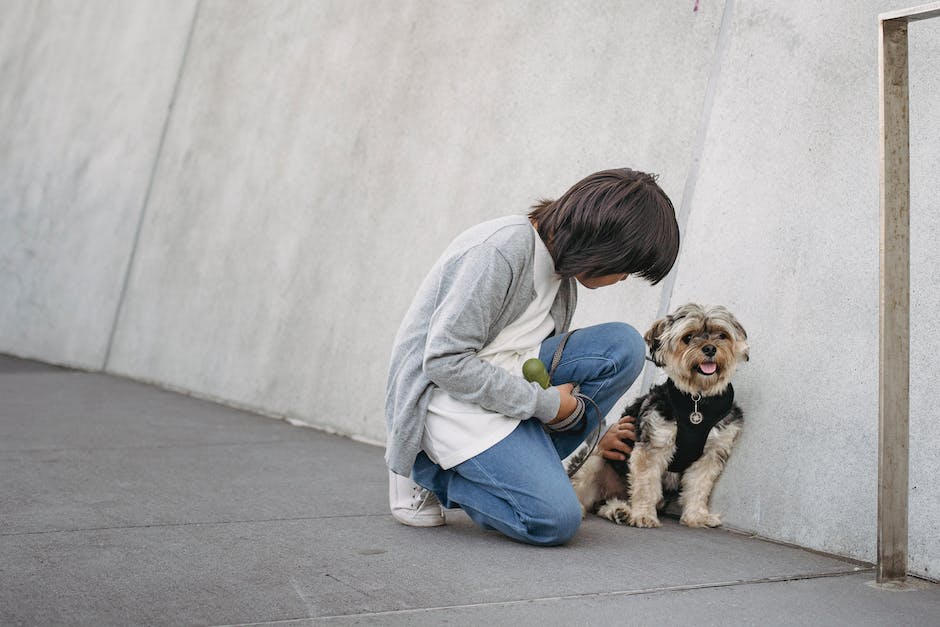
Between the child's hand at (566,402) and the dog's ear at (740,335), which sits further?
the dog's ear at (740,335)

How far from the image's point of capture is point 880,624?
217 centimetres

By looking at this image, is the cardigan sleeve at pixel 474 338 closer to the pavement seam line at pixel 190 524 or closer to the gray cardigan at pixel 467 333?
the gray cardigan at pixel 467 333

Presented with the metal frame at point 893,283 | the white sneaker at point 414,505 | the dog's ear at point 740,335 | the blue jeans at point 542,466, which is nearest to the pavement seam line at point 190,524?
the white sneaker at point 414,505

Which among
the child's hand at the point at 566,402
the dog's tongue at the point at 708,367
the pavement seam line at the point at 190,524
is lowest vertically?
the pavement seam line at the point at 190,524

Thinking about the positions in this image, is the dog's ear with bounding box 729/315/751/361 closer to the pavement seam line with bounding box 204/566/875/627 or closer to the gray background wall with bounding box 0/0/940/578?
the gray background wall with bounding box 0/0/940/578

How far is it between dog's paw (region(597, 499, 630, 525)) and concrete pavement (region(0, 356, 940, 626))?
1.9 inches

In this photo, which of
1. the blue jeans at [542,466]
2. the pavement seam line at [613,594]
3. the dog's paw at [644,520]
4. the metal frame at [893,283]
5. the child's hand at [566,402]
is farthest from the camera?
the dog's paw at [644,520]

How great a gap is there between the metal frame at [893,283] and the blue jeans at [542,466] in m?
0.75

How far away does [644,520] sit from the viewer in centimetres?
329

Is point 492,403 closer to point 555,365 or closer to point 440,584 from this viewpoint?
point 555,365

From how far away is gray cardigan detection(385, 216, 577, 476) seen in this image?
104 inches

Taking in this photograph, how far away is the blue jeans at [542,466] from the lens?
2.71 meters

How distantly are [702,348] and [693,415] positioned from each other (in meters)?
0.27

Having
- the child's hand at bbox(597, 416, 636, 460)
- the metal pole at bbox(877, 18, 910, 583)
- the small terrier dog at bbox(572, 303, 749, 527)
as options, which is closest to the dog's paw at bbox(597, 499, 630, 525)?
the small terrier dog at bbox(572, 303, 749, 527)
